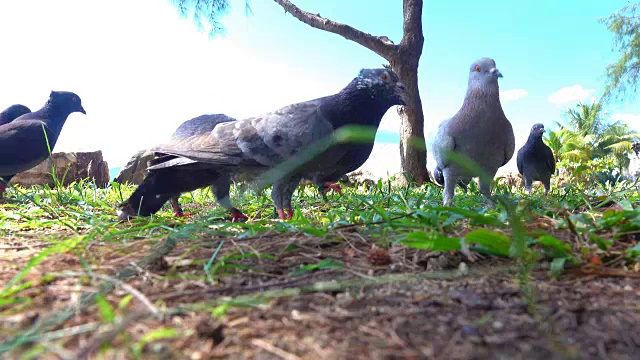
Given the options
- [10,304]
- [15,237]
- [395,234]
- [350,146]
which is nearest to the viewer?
[10,304]

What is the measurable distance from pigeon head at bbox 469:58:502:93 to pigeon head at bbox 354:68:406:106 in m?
0.73

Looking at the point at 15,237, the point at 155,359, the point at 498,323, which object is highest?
the point at 498,323


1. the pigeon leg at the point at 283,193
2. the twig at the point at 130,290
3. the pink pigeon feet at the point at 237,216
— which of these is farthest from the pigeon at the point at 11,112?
the twig at the point at 130,290

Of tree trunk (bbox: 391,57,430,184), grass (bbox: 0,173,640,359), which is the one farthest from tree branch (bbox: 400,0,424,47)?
grass (bbox: 0,173,640,359)

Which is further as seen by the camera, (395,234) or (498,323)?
(395,234)

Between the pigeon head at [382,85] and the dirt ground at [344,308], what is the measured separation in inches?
81.9

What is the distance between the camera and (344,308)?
1043 millimetres

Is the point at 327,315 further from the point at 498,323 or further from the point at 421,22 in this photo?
the point at 421,22

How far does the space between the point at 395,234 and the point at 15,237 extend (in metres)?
1.86

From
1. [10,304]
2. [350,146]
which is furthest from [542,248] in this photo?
[350,146]

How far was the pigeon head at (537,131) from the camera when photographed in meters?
6.75

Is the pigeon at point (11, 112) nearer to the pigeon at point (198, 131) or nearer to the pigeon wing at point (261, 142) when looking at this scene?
the pigeon at point (198, 131)

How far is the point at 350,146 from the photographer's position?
316cm

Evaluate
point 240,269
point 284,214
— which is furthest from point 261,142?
point 240,269
